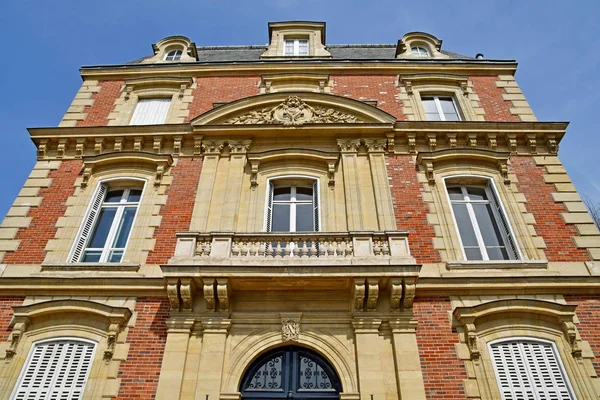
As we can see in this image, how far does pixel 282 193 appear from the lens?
1125 centimetres

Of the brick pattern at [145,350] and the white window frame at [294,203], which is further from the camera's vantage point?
the white window frame at [294,203]

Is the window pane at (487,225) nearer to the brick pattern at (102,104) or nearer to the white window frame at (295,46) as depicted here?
the white window frame at (295,46)

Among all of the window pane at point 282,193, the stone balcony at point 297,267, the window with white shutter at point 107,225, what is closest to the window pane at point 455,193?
the stone balcony at point 297,267

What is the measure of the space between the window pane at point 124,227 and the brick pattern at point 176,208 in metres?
0.79

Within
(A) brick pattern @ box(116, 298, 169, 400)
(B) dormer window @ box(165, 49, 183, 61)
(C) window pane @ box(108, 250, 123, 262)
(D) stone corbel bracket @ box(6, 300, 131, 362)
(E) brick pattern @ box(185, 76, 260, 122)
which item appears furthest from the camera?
(B) dormer window @ box(165, 49, 183, 61)

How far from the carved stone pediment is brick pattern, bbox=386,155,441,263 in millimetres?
1764

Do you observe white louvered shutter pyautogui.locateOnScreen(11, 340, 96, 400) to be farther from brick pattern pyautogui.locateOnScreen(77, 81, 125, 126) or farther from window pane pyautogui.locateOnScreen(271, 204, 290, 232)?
brick pattern pyautogui.locateOnScreen(77, 81, 125, 126)

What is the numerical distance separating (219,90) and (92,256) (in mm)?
6473

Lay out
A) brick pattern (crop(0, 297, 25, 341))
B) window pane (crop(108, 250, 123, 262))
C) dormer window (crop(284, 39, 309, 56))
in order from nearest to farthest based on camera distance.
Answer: brick pattern (crop(0, 297, 25, 341)) < window pane (crop(108, 250, 123, 262)) < dormer window (crop(284, 39, 309, 56))

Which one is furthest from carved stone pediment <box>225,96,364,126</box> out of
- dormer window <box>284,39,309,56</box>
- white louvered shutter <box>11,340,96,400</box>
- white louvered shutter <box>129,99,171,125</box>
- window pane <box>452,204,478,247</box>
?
white louvered shutter <box>11,340,96,400</box>

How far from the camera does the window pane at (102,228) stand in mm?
10227

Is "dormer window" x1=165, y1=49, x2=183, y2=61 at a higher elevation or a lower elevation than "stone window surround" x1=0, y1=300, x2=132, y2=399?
higher

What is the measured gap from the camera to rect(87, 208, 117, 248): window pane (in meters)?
10.2

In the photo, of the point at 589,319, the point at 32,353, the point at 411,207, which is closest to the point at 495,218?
the point at 411,207
